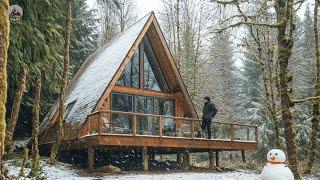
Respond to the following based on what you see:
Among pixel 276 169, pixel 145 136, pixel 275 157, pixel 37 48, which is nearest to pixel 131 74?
pixel 37 48

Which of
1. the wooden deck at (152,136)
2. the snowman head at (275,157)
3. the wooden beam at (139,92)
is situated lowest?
the snowman head at (275,157)

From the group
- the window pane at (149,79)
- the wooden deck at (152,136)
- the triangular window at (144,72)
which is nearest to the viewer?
the wooden deck at (152,136)

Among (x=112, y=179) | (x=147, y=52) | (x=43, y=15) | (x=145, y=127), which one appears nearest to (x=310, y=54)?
(x=147, y=52)

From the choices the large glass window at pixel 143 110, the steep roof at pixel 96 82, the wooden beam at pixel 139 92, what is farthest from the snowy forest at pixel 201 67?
the wooden beam at pixel 139 92

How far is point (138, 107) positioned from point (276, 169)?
12.5m

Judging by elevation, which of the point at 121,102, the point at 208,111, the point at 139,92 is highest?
the point at 139,92

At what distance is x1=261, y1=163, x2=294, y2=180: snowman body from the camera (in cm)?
682

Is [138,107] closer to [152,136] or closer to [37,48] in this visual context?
[152,136]

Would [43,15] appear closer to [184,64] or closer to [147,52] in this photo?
[147,52]

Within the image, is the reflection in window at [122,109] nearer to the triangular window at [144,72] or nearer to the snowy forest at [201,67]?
the triangular window at [144,72]

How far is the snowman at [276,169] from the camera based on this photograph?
22.4 ft

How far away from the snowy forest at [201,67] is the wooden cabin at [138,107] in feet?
3.36

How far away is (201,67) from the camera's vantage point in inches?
1204

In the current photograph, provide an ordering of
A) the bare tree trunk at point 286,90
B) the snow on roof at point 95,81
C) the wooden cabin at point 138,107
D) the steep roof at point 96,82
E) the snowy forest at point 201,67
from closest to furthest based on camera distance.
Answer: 1. the bare tree trunk at point 286,90
2. the snowy forest at point 201,67
3. the wooden cabin at point 138,107
4. the steep roof at point 96,82
5. the snow on roof at point 95,81
